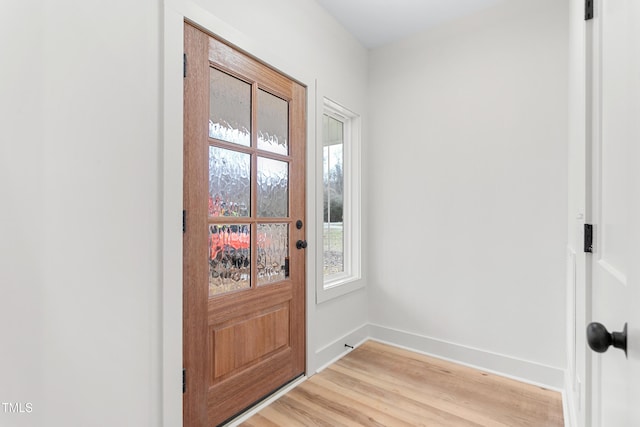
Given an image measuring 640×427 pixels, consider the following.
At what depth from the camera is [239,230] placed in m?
1.75

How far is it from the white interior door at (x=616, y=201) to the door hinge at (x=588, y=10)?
63mm

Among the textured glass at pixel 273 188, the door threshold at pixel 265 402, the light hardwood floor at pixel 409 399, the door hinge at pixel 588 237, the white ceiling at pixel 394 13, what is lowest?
the light hardwood floor at pixel 409 399

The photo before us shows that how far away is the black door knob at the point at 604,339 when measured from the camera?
0.57m

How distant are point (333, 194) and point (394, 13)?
4.99ft

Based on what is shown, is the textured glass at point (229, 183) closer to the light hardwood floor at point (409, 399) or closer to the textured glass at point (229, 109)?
the textured glass at point (229, 109)

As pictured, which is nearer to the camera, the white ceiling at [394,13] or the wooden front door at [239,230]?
the wooden front door at [239,230]

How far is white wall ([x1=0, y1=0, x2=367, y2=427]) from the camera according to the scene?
990mm

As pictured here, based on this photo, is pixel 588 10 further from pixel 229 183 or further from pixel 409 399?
pixel 409 399

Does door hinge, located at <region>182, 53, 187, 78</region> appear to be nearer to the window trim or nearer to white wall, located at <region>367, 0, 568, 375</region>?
the window trim

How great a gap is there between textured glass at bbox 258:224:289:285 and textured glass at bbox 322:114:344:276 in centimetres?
68

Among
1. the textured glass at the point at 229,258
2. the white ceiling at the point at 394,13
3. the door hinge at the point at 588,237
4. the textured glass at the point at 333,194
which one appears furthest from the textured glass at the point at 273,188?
the door hinge at the point at 588,237
